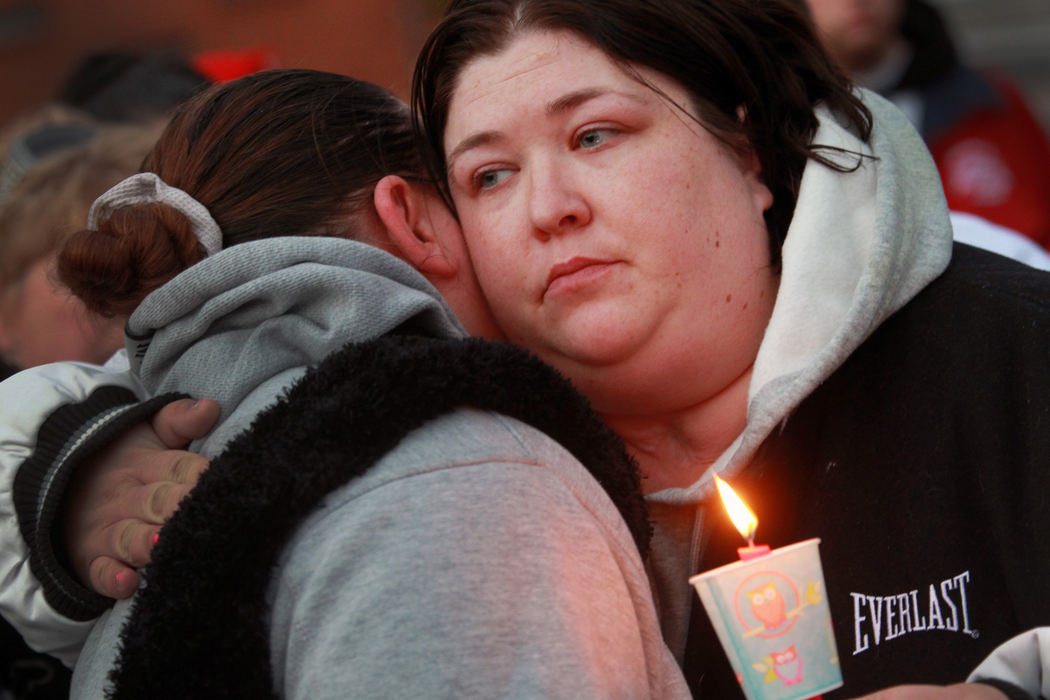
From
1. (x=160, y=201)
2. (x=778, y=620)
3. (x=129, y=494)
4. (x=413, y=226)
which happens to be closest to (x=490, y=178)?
(x=413, y=226)

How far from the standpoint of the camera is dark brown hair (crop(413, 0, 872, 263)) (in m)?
2.30

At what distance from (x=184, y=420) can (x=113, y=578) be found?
0.26 m

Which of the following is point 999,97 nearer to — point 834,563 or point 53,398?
point 834,563

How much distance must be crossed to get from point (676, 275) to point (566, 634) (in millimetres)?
975

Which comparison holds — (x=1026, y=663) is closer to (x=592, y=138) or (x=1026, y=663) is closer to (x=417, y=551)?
(x=417, y=551)

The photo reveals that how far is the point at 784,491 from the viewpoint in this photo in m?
2.16

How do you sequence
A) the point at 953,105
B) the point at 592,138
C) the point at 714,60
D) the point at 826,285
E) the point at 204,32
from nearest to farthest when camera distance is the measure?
the point at 826,285 < the point at 592,138 < the point at 714,60 < the point at 953,105 < the point at 204,32

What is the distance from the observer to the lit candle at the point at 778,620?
1261mm

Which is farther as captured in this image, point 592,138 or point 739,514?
point 592,138

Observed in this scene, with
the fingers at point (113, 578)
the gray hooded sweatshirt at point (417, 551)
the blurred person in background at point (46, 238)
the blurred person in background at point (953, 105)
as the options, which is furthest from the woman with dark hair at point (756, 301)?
the blurred person in background at point (953, 105)

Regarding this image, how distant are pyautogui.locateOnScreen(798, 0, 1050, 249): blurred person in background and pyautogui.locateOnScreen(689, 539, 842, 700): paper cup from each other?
11.4 ft

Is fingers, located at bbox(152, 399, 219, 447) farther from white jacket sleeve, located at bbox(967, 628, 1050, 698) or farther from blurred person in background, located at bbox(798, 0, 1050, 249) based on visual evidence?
blurred person in background, located at bbox(798, 0, 1050, 249)

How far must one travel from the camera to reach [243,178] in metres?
1.93

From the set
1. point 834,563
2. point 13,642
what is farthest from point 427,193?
point 13,642
